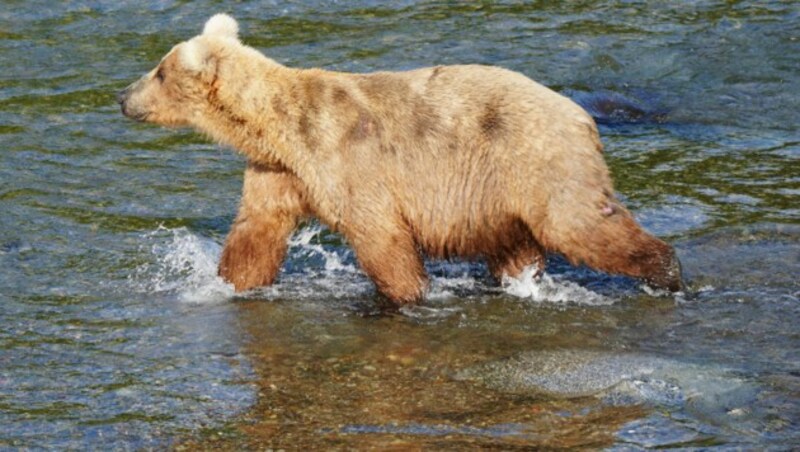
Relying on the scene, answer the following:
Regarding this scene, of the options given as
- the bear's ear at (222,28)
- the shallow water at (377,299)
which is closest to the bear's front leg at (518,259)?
the shallow water at (377,299)

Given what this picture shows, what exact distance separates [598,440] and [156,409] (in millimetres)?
1968

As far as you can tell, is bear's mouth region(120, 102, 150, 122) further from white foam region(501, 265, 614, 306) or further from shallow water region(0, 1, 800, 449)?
white foam region(501, 265, 614, 306)

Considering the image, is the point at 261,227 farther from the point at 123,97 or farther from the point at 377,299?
the point at 123,97

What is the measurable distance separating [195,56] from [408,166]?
136 cm

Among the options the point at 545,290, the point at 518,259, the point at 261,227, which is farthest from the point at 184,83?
the point at 545,290

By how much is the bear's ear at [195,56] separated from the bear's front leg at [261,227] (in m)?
0.64

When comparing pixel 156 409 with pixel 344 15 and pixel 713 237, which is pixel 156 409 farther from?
pixel 344 15

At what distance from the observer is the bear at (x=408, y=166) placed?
7.42 metres

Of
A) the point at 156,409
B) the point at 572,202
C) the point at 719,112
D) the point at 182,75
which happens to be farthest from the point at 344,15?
the point at 156,409

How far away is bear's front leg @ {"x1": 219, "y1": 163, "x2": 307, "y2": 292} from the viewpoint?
795 centimetres

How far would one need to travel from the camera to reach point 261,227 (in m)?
8.03

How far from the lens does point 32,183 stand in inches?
388

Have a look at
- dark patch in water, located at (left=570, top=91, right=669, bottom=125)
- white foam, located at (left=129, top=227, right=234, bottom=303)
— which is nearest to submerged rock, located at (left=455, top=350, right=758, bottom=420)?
white foam, located at (left=129, top=227, right=234, bottom=303)

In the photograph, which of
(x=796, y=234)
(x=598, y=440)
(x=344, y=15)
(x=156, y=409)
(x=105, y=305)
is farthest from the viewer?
(x=344, y=15)
